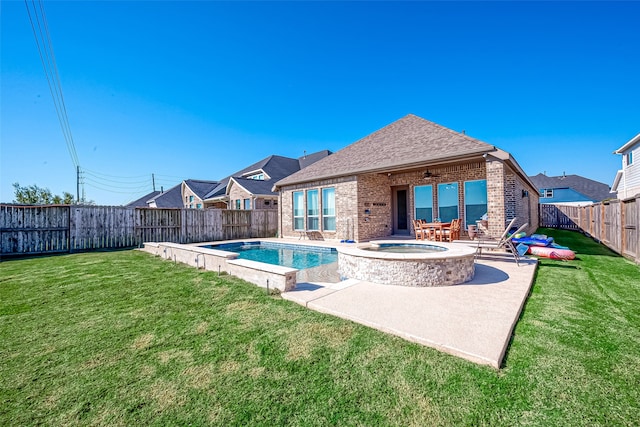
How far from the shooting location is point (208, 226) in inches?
622

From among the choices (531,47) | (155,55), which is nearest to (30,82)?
(155,55)

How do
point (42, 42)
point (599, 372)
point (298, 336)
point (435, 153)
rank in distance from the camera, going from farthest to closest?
point (42, 42)
point (435, 153)
point (298, 336)
point (599, 372)

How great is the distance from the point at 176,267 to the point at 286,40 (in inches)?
457

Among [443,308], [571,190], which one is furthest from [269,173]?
[571,190]

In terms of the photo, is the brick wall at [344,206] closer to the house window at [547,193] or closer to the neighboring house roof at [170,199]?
the neighboring house roof at [170,199]

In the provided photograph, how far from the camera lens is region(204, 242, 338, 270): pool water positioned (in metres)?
9.06

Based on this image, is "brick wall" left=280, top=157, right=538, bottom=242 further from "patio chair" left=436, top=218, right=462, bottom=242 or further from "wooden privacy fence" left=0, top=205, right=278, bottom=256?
"wooden privacy fence" left=0, top=205, right=278, bottom=256

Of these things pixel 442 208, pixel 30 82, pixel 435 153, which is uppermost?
pixel 30 82

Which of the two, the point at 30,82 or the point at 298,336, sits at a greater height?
the point at 30,82

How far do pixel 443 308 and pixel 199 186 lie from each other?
32.2 m

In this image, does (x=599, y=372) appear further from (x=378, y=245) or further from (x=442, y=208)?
(x=442, y=208)

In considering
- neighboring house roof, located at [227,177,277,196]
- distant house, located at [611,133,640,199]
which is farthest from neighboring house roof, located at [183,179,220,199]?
distant house, located at [611,133,640,199]

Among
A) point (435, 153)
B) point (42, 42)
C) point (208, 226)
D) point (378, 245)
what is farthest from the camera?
point (208, 226)

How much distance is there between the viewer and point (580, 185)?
1419 inches
